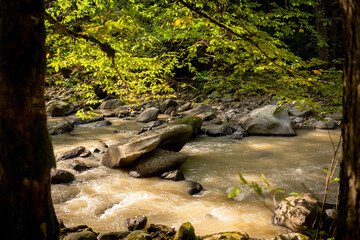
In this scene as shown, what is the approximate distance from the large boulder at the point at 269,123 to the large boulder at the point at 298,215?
5.52 metres

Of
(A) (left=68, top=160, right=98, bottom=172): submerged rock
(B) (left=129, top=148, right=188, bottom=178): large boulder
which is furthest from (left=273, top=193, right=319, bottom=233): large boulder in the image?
(A) (left=68, top=160, right=98, bottom=172): submerged rock

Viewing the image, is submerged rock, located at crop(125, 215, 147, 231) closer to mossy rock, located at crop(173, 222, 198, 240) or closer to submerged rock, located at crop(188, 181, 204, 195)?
mossy rock, located at crop(173, 222, 198, 240)

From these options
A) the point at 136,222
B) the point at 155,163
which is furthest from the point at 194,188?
the point at 136,222

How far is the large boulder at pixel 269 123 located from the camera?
9.10m

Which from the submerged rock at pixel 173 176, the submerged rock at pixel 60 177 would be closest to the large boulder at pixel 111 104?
the submerged rock at pixel 60 177

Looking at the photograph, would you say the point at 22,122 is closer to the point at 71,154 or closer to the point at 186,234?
the point at 186,234

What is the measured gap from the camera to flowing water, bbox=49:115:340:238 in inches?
157

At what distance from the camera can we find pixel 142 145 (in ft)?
19.5

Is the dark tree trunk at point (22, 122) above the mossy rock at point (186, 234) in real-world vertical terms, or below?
above

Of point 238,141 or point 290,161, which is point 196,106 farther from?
point 290,161

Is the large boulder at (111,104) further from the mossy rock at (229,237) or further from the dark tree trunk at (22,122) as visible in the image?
the dark tree trunk at (22,122)

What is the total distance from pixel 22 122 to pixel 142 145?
13.9ft

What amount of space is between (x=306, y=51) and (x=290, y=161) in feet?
39.0

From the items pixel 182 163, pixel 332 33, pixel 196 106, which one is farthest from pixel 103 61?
pixel 332 33
